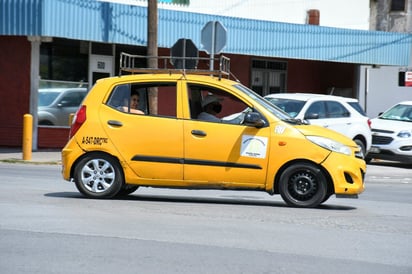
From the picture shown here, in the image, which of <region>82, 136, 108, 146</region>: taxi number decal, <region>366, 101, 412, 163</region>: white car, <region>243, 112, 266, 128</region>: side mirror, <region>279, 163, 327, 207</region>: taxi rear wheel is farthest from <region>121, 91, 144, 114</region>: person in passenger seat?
<region>366, 101, 412, 163</region>: white car

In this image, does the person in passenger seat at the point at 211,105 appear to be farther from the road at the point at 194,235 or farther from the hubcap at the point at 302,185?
the hubcap at the point at 302,185

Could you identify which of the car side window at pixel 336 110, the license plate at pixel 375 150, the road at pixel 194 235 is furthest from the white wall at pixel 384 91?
the road at pixel 194 235

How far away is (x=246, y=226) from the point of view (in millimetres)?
8570

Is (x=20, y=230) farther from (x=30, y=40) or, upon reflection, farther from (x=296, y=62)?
(x=296, y=62)

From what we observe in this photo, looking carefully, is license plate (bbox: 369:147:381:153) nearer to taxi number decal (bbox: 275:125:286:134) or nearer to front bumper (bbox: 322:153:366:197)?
front bumper (bbox: 322:153:366:197)

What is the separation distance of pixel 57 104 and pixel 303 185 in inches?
516

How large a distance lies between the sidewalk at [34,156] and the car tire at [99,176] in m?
8.53

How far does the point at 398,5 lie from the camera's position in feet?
127

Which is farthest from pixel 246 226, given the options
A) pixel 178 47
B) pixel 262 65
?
pixel 262 65

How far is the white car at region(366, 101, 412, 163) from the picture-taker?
20406 mm

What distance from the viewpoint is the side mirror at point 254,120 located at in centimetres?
1005

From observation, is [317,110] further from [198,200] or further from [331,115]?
[198,200]

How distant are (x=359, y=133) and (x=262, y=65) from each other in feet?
26.2

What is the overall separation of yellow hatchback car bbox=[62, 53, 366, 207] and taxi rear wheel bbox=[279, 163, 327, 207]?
0.01 metres
